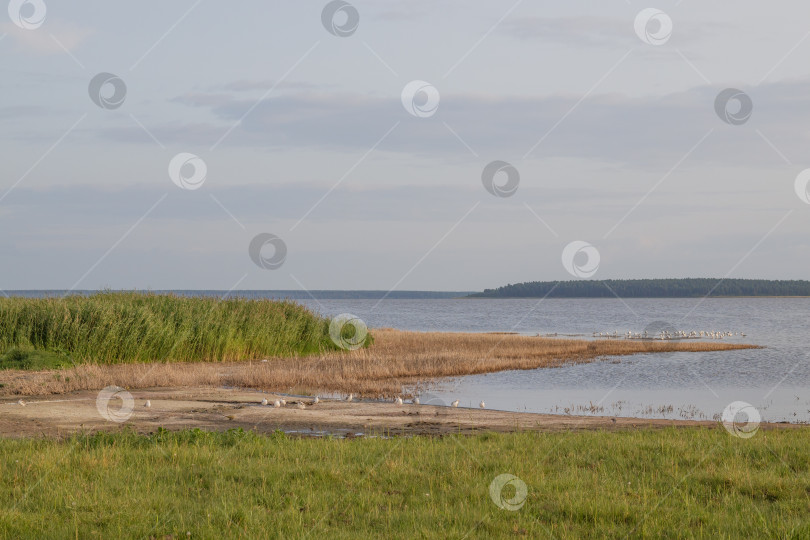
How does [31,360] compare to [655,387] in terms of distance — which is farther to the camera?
[655,387]

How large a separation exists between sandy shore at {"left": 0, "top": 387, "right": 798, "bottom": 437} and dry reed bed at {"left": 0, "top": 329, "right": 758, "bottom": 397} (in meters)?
2.32

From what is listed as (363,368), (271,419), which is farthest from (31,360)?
(271,419)

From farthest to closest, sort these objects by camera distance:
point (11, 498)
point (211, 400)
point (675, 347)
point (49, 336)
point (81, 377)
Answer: point (675, 347)
point (49, 336)
point (81, 377)
point (211, 400)
point (11, 498)

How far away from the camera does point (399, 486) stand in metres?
9.34

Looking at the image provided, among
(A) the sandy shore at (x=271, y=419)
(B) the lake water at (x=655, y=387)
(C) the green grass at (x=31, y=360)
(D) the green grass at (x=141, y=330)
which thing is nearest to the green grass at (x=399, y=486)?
(A) the sandy shore at (x=271, y=419)

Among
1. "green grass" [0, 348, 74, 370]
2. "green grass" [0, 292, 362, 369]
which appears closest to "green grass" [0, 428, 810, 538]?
"green grass" [0, 348, 74, 370]

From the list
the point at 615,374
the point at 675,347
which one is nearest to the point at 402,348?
the point at 615,374

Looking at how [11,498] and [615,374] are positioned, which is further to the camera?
[615,374]

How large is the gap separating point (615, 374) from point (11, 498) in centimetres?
2444

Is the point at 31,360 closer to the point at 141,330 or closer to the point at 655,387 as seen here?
the point at 141,330

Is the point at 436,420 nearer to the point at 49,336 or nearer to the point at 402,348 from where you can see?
the point at 49,336

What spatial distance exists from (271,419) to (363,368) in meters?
12.6

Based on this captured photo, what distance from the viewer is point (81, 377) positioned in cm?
2048

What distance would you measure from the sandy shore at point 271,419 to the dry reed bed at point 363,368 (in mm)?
2315
